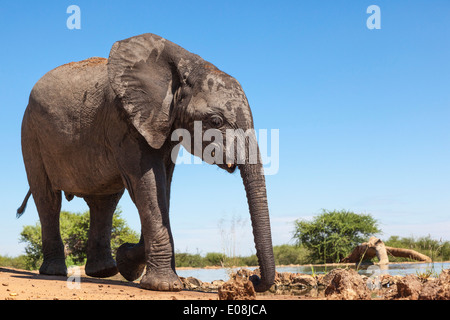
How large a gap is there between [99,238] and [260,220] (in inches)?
171

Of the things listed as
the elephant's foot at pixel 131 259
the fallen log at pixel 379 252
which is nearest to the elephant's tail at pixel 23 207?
the elephant's foot at pixel 131 259

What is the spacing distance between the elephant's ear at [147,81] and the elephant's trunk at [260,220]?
4.38 ft

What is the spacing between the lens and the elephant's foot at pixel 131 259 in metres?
7.88

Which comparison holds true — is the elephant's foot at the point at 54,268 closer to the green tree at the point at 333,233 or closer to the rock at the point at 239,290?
the rock at the point at 239,290

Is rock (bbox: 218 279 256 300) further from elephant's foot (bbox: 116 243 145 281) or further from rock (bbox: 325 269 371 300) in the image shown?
elephant's foot (bbox: 116 243 145 281)

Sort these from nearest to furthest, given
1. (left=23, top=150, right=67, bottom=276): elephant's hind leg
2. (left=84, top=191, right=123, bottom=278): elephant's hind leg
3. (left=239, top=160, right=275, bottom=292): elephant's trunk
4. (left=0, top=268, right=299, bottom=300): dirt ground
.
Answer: (left=0, top=268, right=299, bottom=300): dirt ground
(left=239, top=160, right=275, bottom=292): elephant's trunk
(left=23, top=150, right=67, bottom=276): elephant's hind leg
(left=84, top=191, right=123, bottom=278): elephant's hind leg

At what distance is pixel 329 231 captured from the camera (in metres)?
21.7

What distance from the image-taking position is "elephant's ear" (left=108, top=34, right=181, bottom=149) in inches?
267

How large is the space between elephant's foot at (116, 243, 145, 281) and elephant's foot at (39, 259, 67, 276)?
1.35 metres

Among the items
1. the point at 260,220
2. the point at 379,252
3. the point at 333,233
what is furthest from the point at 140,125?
the point at 333,233

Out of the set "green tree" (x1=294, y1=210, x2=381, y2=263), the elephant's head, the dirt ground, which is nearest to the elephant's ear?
the elephant's head

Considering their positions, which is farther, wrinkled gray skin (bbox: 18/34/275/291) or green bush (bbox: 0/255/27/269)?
green bush (bbox: 0/255/27/269)
